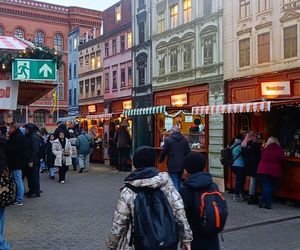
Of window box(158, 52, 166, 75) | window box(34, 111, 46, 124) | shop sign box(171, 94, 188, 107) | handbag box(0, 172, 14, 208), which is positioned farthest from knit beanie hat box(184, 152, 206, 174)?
window box(34, 111, 46, 124)

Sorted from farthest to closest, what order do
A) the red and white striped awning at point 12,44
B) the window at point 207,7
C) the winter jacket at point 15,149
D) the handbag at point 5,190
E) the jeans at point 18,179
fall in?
the window at point 207,7 → the jeans at point 18,179 → the winter jacket at point 15,149 → the red and white striped awning at point 12,44 → the handbag at point 5,190

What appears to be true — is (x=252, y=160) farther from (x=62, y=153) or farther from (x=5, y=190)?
(x=5, y=190)

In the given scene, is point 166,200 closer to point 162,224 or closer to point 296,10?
point 162,224

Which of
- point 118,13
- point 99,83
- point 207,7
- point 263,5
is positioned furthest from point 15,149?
point 99,83

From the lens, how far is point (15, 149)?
10.6 m

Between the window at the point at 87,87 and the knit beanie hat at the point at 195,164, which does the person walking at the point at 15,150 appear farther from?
the window at the point at 87,87

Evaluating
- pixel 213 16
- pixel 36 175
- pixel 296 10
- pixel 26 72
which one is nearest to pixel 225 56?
pixel 213 16

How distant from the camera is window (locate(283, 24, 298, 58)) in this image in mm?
13562

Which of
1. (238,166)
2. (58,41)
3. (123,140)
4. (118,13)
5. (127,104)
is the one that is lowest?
(238,166)

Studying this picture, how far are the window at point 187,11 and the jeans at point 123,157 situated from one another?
5873 millimetres

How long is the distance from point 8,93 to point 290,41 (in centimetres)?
908

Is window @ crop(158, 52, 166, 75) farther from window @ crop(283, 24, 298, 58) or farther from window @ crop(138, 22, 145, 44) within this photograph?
window @ crop(283, 24, 298, 58)

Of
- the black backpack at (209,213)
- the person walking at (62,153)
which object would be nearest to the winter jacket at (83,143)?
the person walking at (62,153)

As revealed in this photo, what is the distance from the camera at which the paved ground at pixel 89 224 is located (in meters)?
7.77
